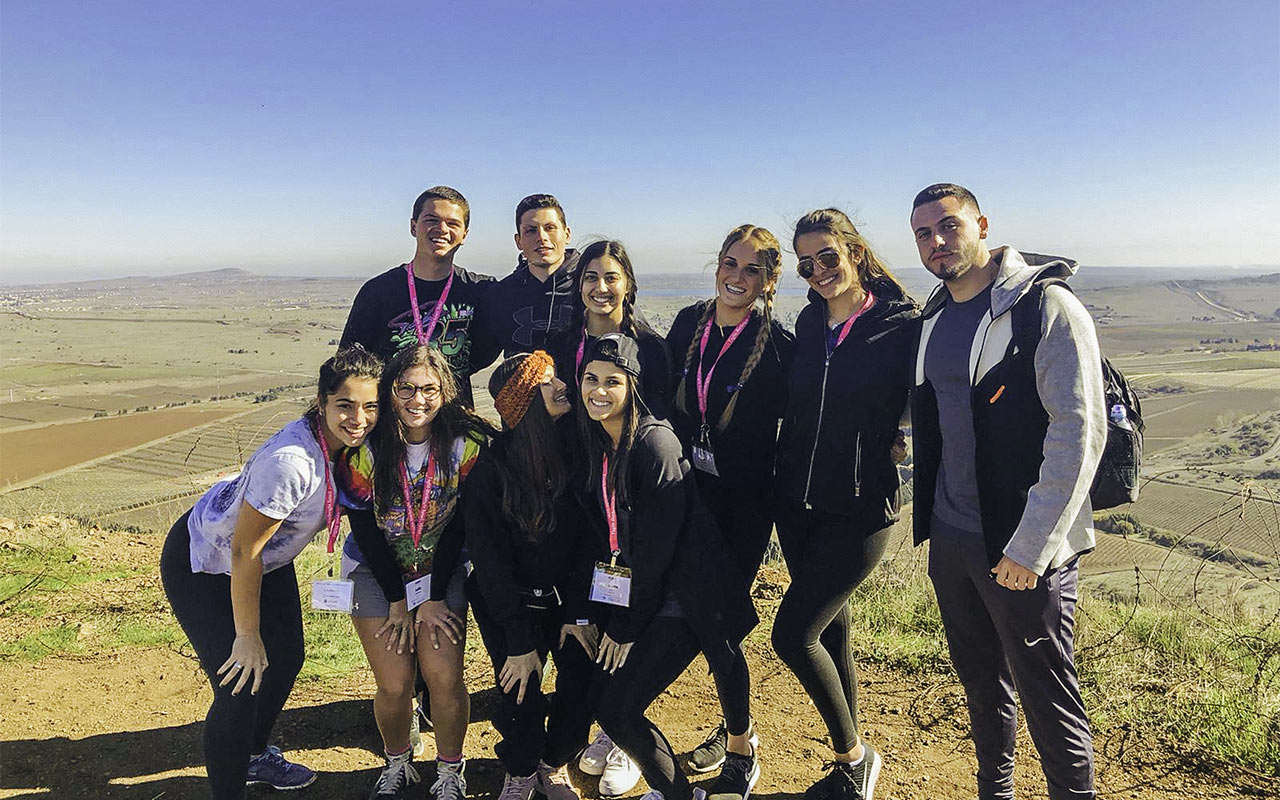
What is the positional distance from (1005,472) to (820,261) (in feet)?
3.79

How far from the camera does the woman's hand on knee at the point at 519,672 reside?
3.09m

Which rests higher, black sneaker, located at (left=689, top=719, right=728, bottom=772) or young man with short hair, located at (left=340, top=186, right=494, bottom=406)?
young man with short hair, located at (left=340, top=186, right=494, bottom=406)

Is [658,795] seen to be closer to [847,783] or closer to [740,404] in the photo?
[847,783]

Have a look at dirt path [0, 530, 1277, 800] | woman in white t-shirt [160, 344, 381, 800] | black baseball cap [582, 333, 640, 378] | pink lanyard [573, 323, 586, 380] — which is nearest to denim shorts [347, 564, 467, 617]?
woman in white t-shirt [160, 344, 381, 800]

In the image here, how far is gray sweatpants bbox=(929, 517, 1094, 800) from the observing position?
2506 millimetres

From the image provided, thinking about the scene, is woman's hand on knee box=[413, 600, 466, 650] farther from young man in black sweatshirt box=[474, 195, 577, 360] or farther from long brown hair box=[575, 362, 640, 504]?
young man in black sweatshirt box=[474, 195, 577, 360]

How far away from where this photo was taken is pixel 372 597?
3176 millimetres

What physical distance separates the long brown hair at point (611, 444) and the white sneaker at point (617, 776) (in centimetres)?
129

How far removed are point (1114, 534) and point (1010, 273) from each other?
25.4 meters

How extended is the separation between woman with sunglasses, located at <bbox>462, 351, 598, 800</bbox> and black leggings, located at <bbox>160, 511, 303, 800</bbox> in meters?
0.82

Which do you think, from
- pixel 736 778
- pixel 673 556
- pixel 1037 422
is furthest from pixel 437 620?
pixel 1037 422

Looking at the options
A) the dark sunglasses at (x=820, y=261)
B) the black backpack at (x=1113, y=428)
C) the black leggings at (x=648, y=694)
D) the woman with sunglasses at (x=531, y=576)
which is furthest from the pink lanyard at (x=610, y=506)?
the black backpack at (x=1113, y=428)

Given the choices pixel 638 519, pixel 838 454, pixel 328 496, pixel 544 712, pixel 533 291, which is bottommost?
pixel 544 712

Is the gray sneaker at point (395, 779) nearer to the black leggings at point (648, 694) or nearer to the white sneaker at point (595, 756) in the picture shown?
the white sneaker at point (595, 756)
